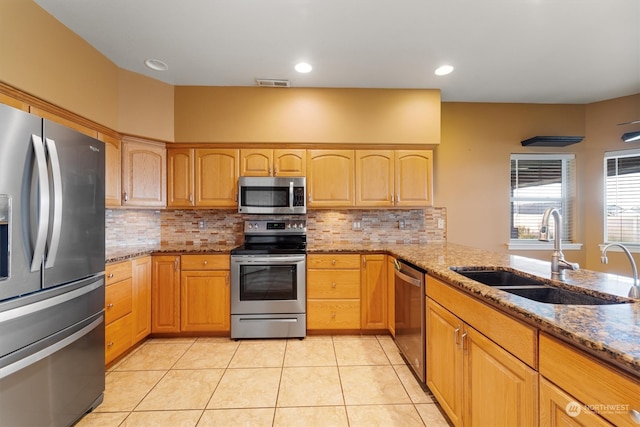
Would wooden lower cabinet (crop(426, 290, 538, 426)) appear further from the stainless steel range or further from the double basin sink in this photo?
the stainless steel range

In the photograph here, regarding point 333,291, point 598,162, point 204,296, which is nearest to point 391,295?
point 333,291

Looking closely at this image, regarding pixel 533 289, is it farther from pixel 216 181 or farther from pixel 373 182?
pixel 216 181

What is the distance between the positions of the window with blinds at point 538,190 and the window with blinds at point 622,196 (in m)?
0.31

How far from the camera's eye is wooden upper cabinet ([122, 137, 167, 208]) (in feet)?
8.64

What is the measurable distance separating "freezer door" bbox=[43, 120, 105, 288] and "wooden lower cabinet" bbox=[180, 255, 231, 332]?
3.22 ft

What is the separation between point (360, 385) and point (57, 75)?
312 cm

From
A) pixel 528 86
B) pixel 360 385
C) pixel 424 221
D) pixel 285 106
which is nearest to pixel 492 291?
pixel 360 385

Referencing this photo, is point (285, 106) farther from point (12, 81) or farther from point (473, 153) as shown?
point (473, 153)

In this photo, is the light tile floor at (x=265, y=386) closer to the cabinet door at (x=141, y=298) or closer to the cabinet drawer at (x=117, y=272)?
the cabinet door at (x=141, y=298)

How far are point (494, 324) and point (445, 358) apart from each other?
0.55 m

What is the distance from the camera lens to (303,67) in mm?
2490

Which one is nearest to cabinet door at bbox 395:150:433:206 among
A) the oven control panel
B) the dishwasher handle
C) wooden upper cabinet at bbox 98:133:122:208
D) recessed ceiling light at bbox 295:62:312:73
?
the dishwasher handle

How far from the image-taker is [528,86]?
2873mm

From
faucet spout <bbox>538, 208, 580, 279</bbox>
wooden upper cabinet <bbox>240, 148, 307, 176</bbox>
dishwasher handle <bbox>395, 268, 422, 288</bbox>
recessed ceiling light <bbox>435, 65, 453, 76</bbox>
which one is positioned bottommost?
dishwasher handle <bbox>395, 268, 422, 288</bbox>
